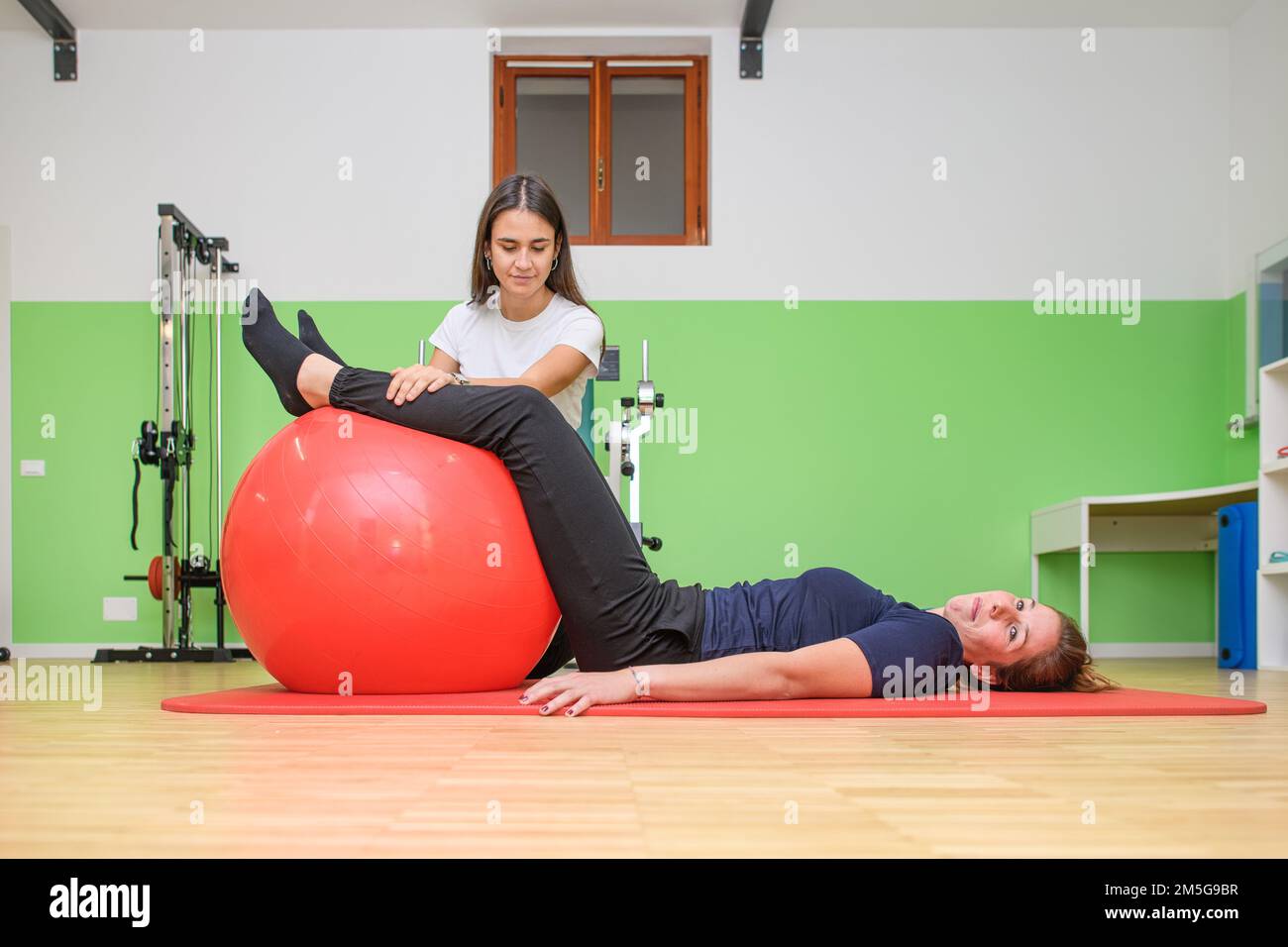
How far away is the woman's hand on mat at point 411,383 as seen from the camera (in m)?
2.15

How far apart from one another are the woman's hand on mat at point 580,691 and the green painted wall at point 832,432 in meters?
3.12

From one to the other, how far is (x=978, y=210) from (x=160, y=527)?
4119 millimetres

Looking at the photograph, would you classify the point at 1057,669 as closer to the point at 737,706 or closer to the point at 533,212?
the point at 737,706

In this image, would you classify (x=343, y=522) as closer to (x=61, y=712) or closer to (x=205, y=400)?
(x=61, y=712)

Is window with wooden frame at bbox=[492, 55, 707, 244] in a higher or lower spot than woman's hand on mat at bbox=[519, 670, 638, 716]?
higher

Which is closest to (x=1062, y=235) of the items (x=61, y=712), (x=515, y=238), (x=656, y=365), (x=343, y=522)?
(x=656, y=365)

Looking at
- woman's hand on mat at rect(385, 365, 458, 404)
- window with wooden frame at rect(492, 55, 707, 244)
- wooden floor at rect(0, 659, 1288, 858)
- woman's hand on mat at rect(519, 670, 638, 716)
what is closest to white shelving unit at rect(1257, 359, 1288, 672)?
wooden floor at rect(0, 659, 1288, 858)

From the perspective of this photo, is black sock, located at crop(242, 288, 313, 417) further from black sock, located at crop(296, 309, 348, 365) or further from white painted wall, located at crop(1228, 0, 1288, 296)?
white painted wall, located at crop(1228, 0, 1288, 296)

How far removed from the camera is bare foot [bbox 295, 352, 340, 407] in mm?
2209

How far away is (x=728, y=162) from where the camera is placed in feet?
17.1

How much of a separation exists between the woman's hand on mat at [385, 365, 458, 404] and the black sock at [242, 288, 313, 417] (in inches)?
9.3

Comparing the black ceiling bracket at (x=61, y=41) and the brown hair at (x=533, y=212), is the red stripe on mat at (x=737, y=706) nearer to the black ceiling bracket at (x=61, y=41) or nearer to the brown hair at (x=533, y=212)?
the brown hair at (x=533, y=212)

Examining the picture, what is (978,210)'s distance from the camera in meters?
5.20

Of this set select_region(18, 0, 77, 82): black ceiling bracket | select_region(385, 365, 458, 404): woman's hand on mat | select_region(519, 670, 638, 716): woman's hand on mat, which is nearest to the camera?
select_region(519, 670, 638, 716): woman's hand on mat
